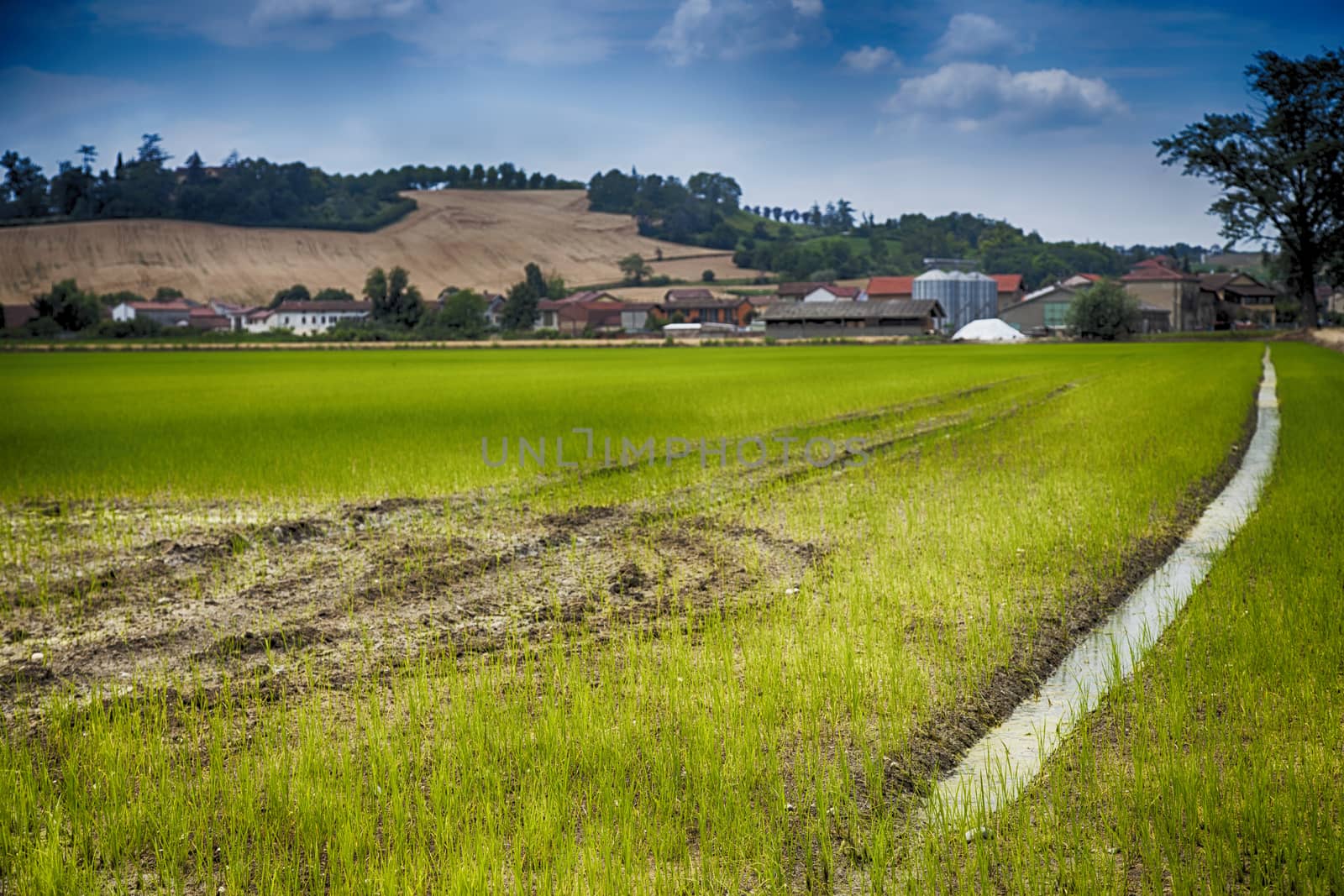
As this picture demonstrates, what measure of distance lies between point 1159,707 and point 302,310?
488 feet

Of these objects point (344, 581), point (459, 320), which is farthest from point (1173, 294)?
Answer: point (344, 581)

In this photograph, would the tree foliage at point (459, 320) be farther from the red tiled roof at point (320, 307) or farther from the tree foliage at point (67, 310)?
the red tiled roof at point (320, 307)

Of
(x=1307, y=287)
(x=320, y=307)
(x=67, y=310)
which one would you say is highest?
(x=320, y=307)

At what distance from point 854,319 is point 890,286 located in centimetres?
4454

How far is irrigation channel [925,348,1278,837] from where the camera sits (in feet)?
14.2

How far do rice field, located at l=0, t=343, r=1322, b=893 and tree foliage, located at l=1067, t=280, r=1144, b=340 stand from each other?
240ft

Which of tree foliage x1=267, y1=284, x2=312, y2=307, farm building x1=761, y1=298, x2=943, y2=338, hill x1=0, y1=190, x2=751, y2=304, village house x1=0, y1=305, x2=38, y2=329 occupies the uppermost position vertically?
hill x1=0, y1=190, x2=751, y2=304

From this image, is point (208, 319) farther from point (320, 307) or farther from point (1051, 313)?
point (1051, 313)

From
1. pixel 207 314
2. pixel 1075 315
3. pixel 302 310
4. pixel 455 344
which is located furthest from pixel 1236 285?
pixel 207 314

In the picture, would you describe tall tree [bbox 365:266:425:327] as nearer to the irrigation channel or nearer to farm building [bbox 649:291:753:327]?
farm building [bbox 649:291:753:327]

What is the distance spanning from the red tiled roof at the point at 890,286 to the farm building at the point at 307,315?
6348 centimetres

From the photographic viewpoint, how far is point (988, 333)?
94.6 meters

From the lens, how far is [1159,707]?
503cm

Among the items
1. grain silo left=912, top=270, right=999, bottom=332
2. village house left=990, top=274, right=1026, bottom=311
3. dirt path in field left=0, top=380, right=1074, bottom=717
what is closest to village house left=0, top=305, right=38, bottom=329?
grain silo left=912, top=270, right=999, bottom=332
